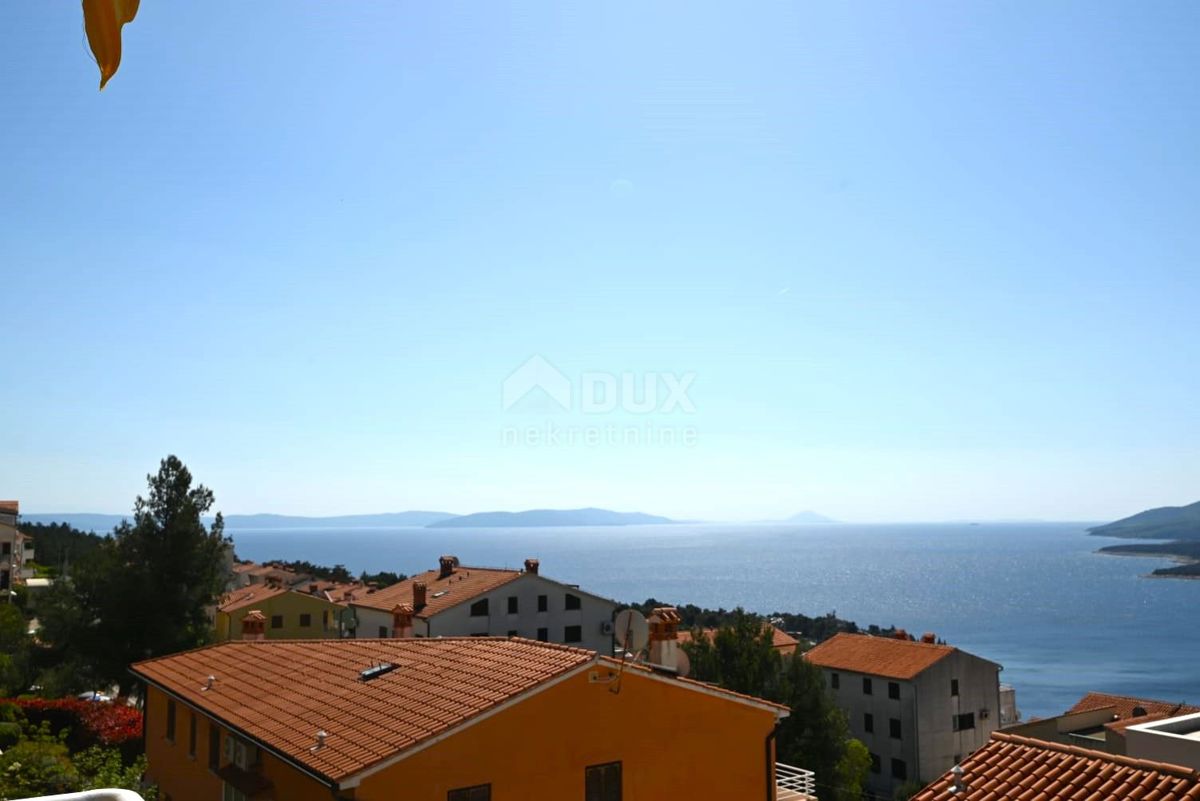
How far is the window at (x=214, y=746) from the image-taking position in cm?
1293

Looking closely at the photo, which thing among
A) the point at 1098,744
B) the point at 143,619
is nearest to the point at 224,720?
the point at 143,619

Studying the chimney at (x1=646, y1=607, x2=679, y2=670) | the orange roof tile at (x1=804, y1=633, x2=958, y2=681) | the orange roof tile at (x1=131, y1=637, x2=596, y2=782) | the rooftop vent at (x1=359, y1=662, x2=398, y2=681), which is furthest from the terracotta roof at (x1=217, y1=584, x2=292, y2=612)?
the chimney at (x1=646, y1=607, x2=679, y2=670)

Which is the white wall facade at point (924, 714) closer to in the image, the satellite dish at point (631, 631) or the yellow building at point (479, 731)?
the yellow building at point (479, 731)

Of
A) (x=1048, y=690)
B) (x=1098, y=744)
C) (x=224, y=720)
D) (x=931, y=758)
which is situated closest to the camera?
(x=224, y=720)

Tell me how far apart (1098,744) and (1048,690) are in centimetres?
6446

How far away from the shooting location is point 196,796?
45.3ft

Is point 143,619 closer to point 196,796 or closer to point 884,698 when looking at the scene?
point 196,796

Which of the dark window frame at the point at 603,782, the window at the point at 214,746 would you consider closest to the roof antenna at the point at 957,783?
the dark window frame at the point at 603,782

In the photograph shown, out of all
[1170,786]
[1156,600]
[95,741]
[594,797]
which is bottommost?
[1156,600]

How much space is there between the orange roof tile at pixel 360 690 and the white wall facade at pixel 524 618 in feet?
69.7

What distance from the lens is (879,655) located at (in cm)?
4475

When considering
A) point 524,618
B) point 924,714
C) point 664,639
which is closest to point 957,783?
point 664,639

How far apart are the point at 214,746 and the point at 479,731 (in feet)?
19.8

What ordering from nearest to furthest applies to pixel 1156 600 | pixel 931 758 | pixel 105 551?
pixel 105 551
pixel 931 758
pixel 1156 600
